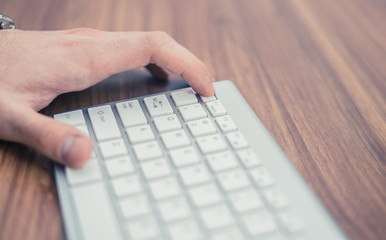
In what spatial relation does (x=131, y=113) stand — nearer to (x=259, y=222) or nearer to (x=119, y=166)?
(x=119, y=166)

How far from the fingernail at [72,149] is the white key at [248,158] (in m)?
0.19

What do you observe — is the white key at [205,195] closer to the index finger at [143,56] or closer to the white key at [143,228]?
the white key at [143,228]

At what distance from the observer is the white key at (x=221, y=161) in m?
0.45

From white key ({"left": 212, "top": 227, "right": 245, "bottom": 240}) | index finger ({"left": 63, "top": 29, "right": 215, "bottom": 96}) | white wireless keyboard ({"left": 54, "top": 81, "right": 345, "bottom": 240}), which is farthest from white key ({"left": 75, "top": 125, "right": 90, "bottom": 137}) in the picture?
white key ({"left": 212, "top": 227, "right": 245, "bottom": 240})

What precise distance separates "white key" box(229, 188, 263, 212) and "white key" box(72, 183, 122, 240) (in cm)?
13

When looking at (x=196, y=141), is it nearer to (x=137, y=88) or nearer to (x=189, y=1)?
(x=137, y=88)

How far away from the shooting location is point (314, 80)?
67 cm

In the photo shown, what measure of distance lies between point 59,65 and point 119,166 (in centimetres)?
20

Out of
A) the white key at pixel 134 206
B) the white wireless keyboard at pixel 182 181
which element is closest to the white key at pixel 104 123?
the white wireless keyboard at pixel 182 181

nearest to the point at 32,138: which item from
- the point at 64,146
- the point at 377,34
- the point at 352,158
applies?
the point at 64,146

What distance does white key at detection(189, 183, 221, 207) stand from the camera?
0.41m

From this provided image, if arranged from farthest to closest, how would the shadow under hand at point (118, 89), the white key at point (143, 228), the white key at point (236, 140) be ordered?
the shadow under hand at point (118, 89)
the white key at point (236, 140)
the white key at point (143, 228)

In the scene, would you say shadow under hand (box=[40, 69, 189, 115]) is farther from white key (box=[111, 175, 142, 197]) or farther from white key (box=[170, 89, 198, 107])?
white key (box=[111, 175, 142, 197])

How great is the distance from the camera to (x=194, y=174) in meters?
0.44
